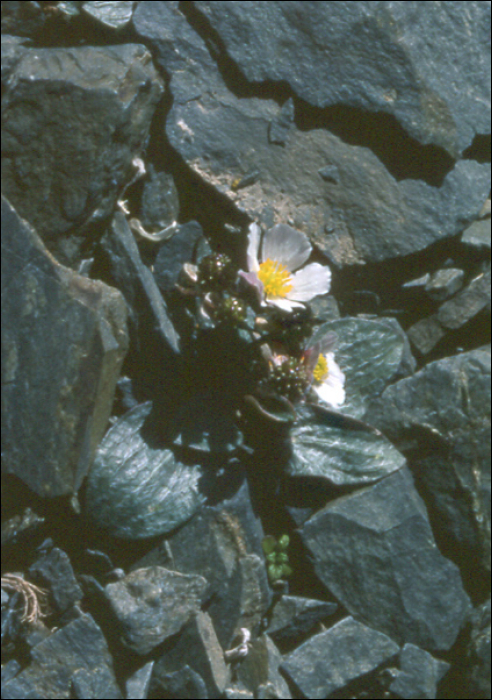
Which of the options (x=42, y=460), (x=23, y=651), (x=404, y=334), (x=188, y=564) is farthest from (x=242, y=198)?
(x=23, y=651)

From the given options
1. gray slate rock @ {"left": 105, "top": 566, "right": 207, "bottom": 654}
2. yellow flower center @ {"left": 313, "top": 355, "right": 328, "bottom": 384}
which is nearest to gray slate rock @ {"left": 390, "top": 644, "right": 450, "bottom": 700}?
gray slate rock @ {"left": 105, "top": 566, "right": 207, "bottom": 654}

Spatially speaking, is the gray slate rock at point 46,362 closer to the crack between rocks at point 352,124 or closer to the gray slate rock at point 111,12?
the gray slate rock at point 111,12

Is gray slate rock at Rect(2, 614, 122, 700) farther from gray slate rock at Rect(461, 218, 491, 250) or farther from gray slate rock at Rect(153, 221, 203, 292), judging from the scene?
gray slate rock at Rect(461, 218, 491, 250)

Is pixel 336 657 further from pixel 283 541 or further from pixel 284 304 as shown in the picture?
pixel 284 304

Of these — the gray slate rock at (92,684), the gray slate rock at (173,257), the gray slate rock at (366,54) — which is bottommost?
the gray slate rock at (92,684)

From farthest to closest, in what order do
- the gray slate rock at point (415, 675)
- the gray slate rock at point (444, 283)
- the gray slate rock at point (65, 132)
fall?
1. the gray slate rock at point (444, 283)
2. the gray slate rock at point (415, 675)
3. the gray slate rock at point (65, 132)

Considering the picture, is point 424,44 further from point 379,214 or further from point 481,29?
point 379,214

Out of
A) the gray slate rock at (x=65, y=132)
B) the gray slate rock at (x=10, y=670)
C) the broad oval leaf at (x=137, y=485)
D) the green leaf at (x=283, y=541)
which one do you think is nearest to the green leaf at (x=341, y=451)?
the green leaf at (x=283, y=541)

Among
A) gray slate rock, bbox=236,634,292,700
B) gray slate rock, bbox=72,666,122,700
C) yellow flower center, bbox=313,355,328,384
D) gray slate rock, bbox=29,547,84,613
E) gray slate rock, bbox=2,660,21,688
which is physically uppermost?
yellow flower center, bbox=313,355,328,384
